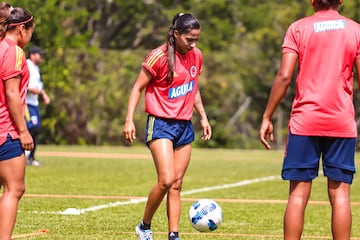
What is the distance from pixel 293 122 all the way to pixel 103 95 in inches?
1055

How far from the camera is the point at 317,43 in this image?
301 inches

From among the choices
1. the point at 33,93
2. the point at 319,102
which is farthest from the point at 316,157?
the point at 33,93

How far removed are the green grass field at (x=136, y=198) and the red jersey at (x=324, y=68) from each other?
2.71 m

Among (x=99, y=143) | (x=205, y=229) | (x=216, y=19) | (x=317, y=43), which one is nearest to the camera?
(x=317, y=43)

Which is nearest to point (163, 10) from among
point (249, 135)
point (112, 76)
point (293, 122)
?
point (249, 135)

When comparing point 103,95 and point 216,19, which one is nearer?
point 103,95

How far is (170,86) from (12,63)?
2.09 metres

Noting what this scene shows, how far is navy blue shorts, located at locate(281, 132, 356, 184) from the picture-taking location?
7727 mm

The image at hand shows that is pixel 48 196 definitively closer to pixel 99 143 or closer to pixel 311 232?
pixel 311 232

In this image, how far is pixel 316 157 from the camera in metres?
7.75

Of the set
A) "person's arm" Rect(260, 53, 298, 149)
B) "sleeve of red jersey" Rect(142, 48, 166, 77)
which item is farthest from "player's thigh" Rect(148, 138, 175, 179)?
"person's arm" Rect(260, 53, 298, 149)

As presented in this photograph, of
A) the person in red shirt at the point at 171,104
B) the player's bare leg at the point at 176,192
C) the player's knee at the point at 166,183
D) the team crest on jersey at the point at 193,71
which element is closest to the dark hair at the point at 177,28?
the person in red shirt at the point at 171,104

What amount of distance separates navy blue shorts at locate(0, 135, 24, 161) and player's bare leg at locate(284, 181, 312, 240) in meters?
2.12

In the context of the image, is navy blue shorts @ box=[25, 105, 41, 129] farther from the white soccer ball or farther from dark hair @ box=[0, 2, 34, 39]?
dark hair @ box=[0, 2, 34, 39]
